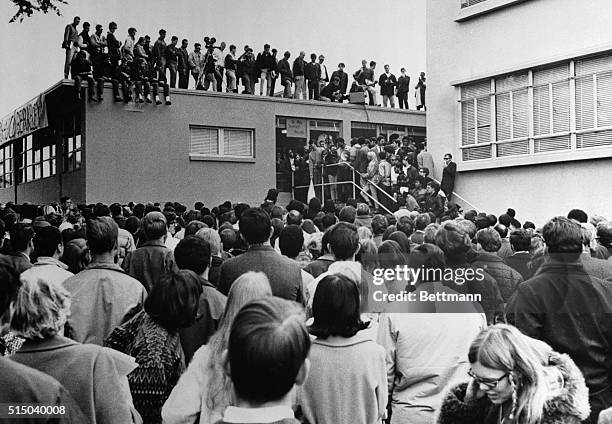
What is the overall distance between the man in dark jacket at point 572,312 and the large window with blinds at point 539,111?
10783 millimetres

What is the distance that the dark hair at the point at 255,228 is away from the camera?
461 cm

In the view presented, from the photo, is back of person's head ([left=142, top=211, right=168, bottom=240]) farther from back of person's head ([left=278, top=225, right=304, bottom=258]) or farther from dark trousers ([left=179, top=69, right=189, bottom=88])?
dark trousers ([left=179, top=69, right=189, bottom=88])

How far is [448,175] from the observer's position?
1659cm

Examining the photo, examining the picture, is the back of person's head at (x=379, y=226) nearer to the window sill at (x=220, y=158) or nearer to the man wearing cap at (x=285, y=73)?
the window sill at (x=220, y=158)

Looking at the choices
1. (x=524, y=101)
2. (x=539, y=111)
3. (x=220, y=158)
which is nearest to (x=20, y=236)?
(x=539, y=111)

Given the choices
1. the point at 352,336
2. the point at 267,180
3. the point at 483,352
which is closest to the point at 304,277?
the point at 352,336

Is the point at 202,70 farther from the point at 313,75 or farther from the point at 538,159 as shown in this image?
the point at 538,159

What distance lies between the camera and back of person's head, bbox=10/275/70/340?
8.21 ft

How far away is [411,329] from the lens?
3.50 meters

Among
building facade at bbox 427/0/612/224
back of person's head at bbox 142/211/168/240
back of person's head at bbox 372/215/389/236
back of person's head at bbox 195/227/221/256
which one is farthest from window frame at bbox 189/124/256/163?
back of person's head at bbox 195/227/221/256

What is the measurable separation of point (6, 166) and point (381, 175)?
1587cm

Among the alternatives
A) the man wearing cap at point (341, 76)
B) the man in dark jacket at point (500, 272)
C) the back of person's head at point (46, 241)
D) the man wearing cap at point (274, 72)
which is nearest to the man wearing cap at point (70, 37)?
the man wearing cap at point (274, 72)

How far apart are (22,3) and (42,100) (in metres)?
6.06

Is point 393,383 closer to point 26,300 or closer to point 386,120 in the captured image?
point 26,300
